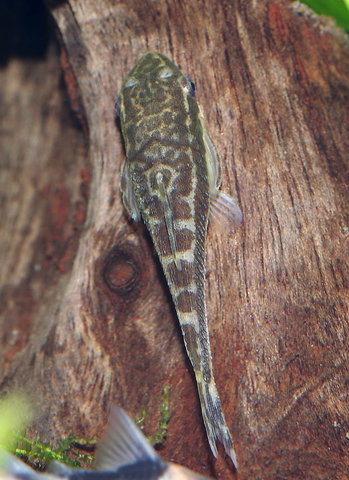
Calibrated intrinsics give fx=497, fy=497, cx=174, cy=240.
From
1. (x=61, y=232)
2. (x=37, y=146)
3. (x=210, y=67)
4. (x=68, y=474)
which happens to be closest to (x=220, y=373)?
(x=68, y=474)

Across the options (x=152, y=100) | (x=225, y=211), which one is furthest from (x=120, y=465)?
(x=152, y=100)

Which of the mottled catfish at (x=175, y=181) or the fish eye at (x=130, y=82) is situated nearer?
the mottled catfish at (x=175, y=181)

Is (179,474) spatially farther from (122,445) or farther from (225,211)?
(225,211)

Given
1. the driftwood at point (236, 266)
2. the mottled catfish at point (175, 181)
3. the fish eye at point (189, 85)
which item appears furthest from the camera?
the fish eye at point (189, 85)

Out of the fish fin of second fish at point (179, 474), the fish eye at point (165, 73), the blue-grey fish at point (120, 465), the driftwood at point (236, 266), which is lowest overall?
the fish fin of second fish at point (179, 474)

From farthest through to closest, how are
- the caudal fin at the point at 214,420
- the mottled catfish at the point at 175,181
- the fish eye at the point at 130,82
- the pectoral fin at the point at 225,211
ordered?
1. the fish eye at the point at 130,82
2. the pectoral fin at the point at 225,211
3. the mottled catfish at the point at 175,181
4. the caudal fin at the point at 214,420

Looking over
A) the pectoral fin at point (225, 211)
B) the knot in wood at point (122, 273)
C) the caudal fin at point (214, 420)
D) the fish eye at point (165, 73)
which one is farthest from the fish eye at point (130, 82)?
the caudal fin at point (214, 420)

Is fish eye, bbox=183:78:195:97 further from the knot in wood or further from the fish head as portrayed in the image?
the knot in wood

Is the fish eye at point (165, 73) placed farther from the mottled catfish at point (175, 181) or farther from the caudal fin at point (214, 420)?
the caudal fin at point (214, 420)
